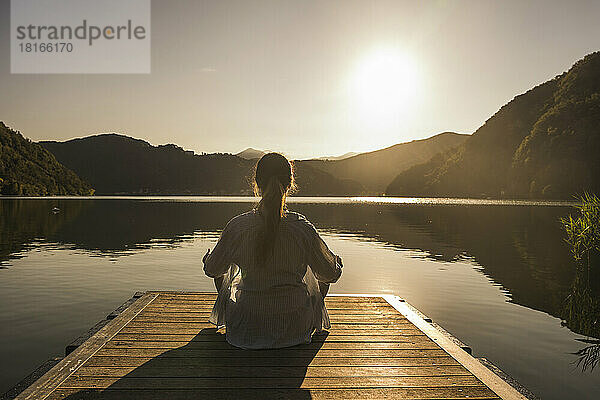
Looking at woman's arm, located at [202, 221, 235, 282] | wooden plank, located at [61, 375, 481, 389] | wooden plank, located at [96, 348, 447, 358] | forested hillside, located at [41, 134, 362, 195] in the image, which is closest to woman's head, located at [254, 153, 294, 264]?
woman's arm, located at [202, 221, 235, 282]

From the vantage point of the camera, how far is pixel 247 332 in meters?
5.00

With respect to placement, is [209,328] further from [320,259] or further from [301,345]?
[320,259]

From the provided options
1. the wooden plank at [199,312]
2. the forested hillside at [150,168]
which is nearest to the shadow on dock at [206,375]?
the wooden plank at [199,312]

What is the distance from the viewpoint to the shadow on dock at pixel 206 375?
12.7 feet

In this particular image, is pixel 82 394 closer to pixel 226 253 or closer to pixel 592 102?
pixel 226 253

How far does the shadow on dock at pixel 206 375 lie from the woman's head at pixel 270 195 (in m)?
0.98

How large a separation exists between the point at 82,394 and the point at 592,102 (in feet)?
441

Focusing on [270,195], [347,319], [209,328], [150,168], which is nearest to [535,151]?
[150,168]

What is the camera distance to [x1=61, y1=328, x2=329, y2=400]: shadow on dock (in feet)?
12.7

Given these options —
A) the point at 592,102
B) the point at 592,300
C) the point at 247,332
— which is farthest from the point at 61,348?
the point at 592,102

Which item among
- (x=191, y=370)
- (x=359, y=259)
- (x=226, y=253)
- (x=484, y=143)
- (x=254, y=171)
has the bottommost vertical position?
(x=359, y=259)

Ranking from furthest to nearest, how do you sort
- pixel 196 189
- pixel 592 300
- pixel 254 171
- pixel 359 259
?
1. pixel 196 189
2. pixel 359 259
3. pixel 592 300
4. pixel 254 171

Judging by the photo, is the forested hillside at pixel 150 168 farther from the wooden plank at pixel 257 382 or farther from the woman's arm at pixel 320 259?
the wooden plank at pixel 257 382

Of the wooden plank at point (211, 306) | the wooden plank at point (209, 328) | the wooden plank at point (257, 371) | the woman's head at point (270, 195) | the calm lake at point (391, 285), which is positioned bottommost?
the calm lake at point (391, 285)
